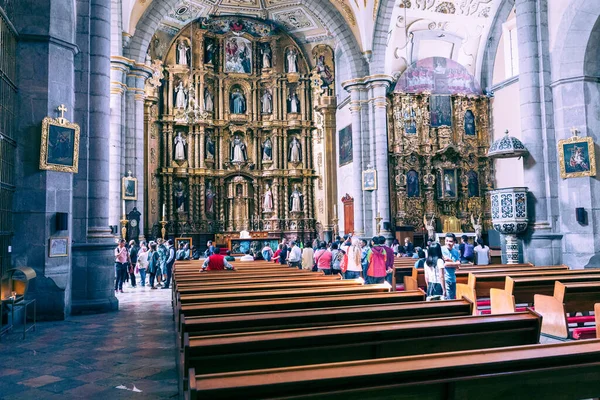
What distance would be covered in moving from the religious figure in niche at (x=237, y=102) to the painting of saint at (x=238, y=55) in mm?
1214

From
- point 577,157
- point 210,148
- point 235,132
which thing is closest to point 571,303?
point 577,157

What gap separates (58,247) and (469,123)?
804 inches

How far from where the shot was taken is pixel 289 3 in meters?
25.7

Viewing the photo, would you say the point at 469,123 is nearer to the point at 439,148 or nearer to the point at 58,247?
the point at 439,148

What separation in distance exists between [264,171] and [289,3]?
29.8 feet

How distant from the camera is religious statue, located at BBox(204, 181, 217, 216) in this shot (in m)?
26.8

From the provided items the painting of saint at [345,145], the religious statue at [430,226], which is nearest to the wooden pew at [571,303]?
the religious statue at [430,226]

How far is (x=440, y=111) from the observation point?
77.6 ft

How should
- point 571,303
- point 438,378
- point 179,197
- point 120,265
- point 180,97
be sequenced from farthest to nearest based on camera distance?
1. point 180,97
2. point 179,197
3. point 120,265
4. point 571,303
5. point 438,378

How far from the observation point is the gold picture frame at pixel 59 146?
8.67 m

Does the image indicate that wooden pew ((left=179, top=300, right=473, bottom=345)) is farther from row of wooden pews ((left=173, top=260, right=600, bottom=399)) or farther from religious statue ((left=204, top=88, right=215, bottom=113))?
religious statue ((left=204, top=88, right=215, bottom=113))

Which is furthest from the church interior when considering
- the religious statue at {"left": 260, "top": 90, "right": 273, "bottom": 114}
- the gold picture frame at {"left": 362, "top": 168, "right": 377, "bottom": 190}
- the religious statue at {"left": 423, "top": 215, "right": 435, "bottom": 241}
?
the religious statue at {"left": 423, "top": 215, "right": 435, "bottom": 241}

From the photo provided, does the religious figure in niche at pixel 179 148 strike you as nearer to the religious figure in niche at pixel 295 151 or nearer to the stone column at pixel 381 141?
the religious figure in niche at pixel 295 151

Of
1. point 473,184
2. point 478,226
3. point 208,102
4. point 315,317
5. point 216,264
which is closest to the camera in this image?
point 315,317
